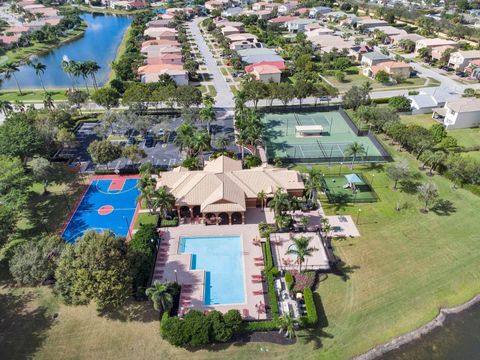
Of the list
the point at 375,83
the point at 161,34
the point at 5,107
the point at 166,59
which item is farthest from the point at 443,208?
the point at 161,34

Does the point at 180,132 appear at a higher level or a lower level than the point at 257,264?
higher

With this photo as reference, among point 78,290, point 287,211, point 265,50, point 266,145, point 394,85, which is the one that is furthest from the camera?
point 265,50

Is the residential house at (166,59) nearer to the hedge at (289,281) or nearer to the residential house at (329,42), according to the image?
the residential house at (329,42)

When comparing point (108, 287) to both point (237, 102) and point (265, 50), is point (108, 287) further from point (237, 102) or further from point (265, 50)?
point (265, 50)

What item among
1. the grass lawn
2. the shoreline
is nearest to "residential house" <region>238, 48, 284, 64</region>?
the grass lawn

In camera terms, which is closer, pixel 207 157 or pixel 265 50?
pixel 207 157

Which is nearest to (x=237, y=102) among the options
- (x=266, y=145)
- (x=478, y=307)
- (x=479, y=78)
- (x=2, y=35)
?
(x=266, y=145)
